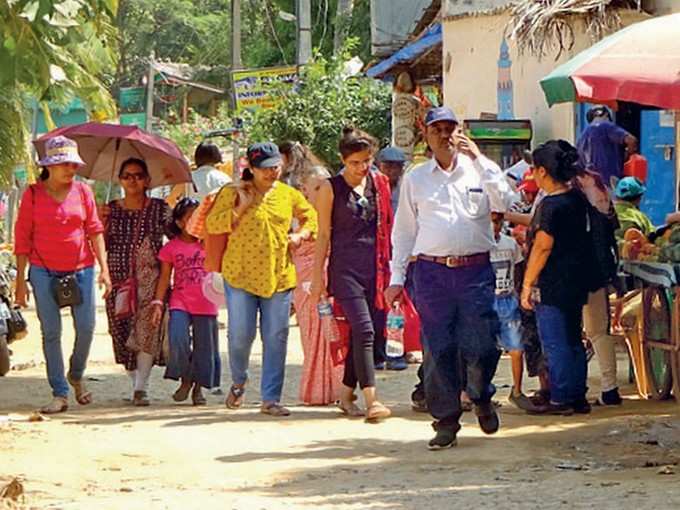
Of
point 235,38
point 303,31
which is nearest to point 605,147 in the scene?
point 303,31

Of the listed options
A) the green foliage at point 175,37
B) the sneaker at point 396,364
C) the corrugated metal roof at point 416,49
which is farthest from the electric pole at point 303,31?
the green foliage at point 175,37

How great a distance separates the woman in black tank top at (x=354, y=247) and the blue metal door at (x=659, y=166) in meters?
8.32

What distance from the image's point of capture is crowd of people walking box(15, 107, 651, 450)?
9.29 metres

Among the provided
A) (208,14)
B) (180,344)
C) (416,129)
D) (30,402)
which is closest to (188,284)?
(180,344)

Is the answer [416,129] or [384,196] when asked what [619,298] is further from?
[416,129]

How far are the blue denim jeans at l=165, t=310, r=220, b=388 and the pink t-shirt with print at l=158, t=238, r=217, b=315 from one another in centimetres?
6

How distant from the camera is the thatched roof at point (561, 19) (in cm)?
1755

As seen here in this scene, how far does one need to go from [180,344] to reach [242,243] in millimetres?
1094

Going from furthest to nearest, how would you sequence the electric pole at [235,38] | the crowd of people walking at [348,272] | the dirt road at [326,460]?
the electric pole at [235,38] → the crowd of people walking at [348,272] → the dirt road at [326,460]

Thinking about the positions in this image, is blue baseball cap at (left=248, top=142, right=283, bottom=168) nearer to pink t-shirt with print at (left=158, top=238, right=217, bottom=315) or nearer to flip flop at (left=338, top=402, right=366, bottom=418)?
pink t-shirt with print at (left=158, top=238, right=217, bottom=315)

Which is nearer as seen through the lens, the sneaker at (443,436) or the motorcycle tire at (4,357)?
the sneaker at (443,436)

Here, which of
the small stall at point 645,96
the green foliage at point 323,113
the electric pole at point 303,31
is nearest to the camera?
the small stall at point 645,96

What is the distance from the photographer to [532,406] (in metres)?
10.9

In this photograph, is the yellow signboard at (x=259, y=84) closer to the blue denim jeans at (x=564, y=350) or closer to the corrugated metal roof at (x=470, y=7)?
the corrugated metal roof at (x=470, y=7)
